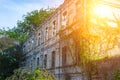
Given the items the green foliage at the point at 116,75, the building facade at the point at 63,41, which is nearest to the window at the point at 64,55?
the building facade at the point at 63,41

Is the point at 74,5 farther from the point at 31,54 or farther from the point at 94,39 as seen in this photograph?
the point at 31,54

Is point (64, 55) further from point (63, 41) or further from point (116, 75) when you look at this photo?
point (116, 75)

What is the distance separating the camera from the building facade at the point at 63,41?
16.8 m

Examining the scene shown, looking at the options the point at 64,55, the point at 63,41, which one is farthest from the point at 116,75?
the point at 64,55

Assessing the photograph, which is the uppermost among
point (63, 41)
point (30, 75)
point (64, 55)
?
point (63, 41)

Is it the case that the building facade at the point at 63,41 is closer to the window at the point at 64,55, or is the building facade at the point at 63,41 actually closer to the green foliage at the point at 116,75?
the window at the point at 64,55

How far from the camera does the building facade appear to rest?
55.2ft

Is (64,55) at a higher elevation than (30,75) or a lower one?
higher

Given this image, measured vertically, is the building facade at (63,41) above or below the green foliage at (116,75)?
above

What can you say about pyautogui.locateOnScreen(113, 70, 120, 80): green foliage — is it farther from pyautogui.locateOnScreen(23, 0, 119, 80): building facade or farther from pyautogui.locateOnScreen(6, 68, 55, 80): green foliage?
pyautogui.locateOnScreen(6, 68, 55, 80): green foliage

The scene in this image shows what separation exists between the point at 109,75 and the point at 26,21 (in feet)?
122

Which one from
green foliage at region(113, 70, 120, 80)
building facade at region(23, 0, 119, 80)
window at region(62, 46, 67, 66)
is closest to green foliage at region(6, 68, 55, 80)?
building facade at region(23, 0, 119, 80)

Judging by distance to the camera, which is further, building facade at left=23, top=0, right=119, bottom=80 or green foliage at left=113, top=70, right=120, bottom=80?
building facade at left=23, top=0, right=119, bottom=80

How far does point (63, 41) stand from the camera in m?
19.6
